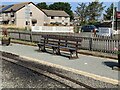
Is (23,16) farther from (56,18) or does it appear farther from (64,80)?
(64,80)

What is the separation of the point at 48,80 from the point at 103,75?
188 centimetres

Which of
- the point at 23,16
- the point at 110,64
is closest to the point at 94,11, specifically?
the point at 23,16

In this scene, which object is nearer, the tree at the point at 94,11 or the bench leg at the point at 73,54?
the bench leg at the point at 73,54

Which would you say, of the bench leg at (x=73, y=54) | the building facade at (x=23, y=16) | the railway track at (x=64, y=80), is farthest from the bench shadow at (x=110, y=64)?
the building facade at (x=23, y=16)

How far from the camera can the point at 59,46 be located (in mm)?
13062

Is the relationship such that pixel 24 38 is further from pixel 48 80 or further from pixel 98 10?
pixel 98 10

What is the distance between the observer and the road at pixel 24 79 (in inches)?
287

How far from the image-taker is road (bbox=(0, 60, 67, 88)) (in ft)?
23.9

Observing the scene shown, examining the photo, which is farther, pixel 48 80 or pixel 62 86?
pixel 48 80

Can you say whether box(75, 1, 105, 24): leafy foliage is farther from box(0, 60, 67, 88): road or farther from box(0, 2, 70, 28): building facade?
box(0, 60, 67, 88): road

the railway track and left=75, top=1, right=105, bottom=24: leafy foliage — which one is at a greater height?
left=75, top=1, right=105, bottom=24: leafy foliage

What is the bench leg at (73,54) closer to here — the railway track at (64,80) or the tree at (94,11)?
the railway track at (64,80)

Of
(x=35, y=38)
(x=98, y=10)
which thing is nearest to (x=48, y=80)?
(x=35, y=38)

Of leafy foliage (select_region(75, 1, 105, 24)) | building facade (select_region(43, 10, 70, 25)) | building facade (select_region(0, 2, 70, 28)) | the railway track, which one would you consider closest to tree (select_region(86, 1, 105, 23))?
leafy foliage (select_region(75, 1, 105, 24))
